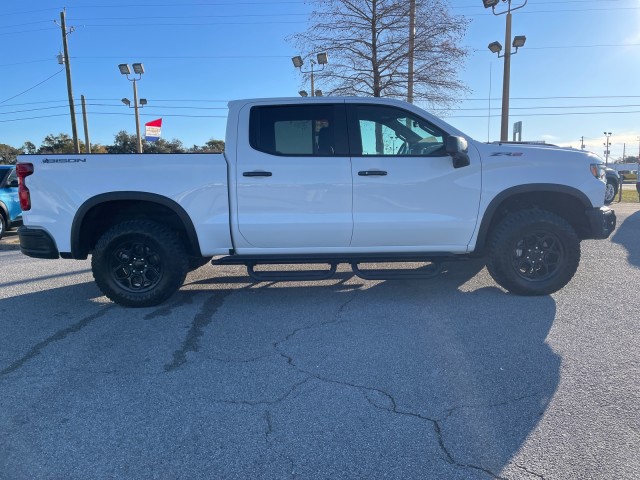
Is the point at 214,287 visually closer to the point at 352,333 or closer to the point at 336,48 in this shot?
the point at 352,333

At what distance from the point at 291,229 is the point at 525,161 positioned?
254 centimetres

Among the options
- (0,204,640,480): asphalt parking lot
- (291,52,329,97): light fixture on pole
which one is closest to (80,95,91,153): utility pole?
(291,52,329,97): light fixture on pole

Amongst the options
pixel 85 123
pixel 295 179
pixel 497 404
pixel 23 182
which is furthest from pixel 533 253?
pixel 85 123

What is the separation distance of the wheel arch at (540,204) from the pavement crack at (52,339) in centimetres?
409

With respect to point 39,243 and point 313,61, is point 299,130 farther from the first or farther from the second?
point 313,61

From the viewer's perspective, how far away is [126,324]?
4.36 metres

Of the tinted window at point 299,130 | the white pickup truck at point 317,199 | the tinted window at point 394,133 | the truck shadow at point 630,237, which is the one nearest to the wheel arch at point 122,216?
the white pickup truck at point 317,199

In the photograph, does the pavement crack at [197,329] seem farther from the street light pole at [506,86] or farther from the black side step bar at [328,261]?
the street light pole at [506,86]

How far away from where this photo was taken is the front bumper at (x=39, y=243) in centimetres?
461

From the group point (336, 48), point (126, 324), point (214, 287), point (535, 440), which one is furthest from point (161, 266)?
point (336, 48)

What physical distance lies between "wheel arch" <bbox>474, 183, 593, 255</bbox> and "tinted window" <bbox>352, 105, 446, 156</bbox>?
84 cm

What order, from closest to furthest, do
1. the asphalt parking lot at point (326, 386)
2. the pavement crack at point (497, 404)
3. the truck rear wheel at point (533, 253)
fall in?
the asphalt parking lot at point (326, 386) → the pavement crack at point (497, 404) → the truck rear wheel at point (533, 253)

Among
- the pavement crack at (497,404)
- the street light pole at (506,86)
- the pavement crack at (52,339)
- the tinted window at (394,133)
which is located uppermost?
the street light pole at (506,86)

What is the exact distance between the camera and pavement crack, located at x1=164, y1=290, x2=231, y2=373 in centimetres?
351
